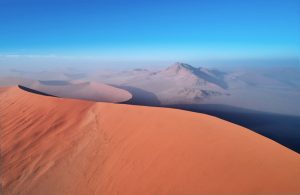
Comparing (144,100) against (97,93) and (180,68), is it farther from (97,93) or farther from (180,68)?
(180,68)

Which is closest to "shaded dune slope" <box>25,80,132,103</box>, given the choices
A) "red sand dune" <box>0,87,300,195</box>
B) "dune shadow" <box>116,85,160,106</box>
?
"dune shadow" <box>116,85,160,106</box>

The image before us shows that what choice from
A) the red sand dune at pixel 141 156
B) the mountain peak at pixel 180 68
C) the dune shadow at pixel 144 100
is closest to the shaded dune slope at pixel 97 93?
the dune shadow at pixel 144 100

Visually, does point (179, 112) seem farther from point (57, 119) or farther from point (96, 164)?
point (57, 119)

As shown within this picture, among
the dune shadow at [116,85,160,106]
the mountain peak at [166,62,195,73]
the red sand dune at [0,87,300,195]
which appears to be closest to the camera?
the red sand dune at [0,87,300,195]

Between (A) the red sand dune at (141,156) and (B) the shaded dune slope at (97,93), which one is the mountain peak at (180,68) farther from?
(A) the red sand dune at (141,156)

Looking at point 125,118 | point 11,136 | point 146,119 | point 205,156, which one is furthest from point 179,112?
point 11,136

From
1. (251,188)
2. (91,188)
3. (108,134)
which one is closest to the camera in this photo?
(251,188)

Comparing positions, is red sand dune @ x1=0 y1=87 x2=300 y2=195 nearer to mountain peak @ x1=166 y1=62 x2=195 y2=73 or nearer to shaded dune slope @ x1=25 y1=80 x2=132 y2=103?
shaded dune slope @ x1=25 y1=80 x2=132 y2=103

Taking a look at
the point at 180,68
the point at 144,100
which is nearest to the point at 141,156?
the point at 144,100
